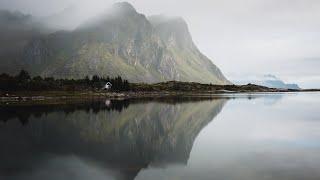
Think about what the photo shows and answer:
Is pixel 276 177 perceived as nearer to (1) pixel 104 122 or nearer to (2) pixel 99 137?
(2) pixel 99 137

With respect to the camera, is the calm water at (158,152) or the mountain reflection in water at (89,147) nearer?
the calm water at (158,152)

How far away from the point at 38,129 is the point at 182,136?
22.2 meters

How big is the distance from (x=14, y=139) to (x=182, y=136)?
20870 millimetres

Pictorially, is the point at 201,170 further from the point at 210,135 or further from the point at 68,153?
the point at 210,135

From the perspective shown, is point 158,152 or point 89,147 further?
point 89,147

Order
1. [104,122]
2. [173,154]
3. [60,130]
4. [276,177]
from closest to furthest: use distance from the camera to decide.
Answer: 1. [276,177]
2. [173,154]
3. [60,130]
4. [104,122]

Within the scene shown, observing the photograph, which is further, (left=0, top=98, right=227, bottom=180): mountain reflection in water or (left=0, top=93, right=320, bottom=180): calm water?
(left=0, top=98, right=227, bottom=180): mountain reflection in water

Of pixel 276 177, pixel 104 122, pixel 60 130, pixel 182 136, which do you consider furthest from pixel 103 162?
pixel 104 122

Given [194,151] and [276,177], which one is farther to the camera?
[194,151]

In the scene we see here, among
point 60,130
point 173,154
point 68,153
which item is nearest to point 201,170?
point 173,154

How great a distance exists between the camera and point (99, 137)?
49438 mm

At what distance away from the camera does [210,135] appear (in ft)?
165

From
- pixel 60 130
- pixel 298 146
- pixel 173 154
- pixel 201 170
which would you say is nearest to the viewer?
pixel 201 170

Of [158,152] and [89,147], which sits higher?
[158,152]
